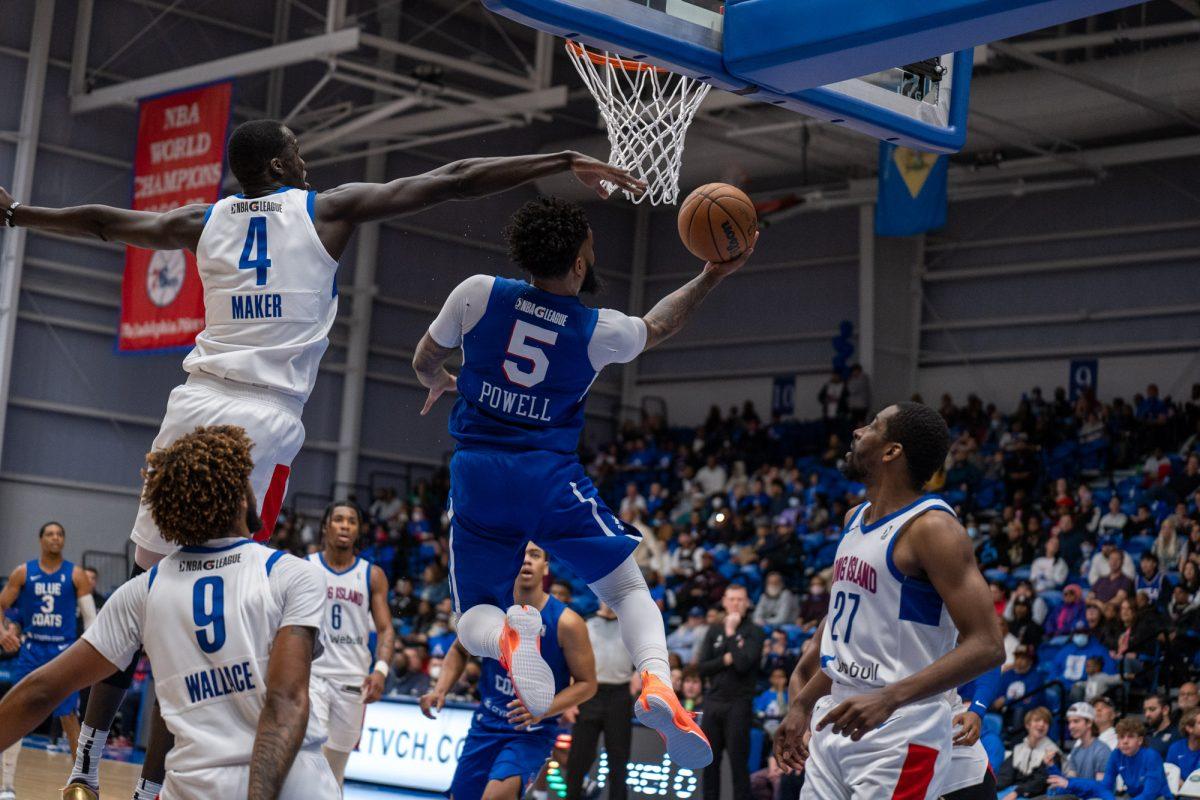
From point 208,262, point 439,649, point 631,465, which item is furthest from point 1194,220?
point 208,262

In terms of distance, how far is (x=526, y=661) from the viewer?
5.11 metres

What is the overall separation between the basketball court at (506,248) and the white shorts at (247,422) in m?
12.4

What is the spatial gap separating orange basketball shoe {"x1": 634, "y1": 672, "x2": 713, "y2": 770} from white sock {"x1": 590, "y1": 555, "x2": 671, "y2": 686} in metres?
0.16

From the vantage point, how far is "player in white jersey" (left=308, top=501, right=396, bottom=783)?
9695mm

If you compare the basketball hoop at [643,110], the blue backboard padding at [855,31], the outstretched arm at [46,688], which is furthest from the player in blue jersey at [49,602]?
the outstretched arm at [46,688]

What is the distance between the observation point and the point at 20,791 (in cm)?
925

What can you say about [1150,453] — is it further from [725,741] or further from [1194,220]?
[725,741]

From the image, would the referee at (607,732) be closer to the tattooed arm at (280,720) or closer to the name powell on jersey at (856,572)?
the name powell on jersey at (856,572)

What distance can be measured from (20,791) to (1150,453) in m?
15.1

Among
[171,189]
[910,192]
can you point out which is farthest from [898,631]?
[171,189]

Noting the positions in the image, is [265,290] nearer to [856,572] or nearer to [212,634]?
[212,634]

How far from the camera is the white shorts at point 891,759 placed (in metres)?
4.54

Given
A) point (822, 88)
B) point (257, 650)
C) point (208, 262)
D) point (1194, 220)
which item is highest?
point (1194, 220)

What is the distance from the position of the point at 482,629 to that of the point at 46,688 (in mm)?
2000
